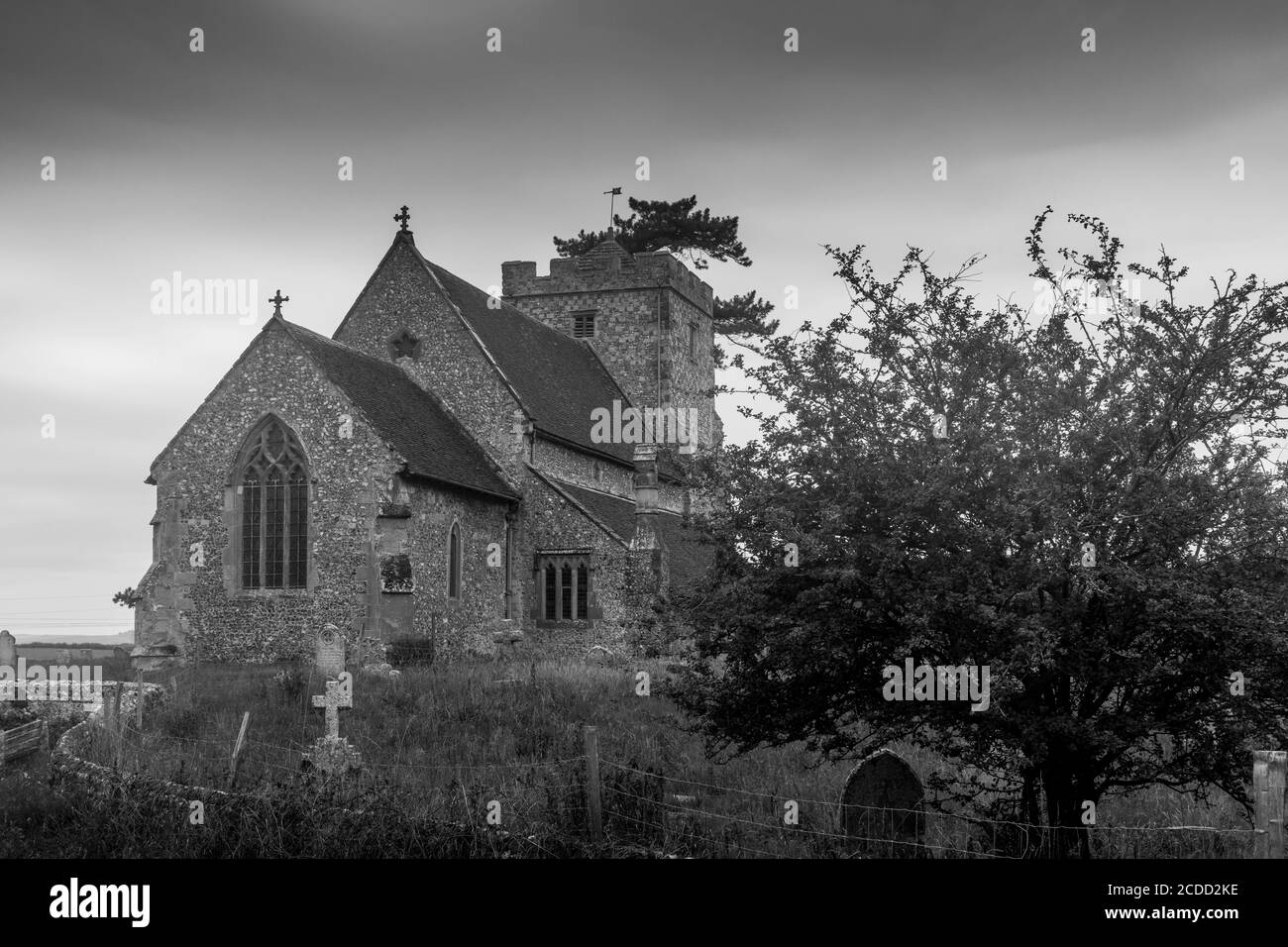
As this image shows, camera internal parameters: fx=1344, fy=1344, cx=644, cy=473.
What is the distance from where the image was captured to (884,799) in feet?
44.0

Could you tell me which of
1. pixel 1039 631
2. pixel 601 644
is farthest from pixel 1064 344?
pixel 601 644

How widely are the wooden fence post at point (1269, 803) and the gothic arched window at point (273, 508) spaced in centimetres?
2007

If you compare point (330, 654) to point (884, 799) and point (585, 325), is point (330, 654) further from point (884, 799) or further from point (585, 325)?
point (585, 325)

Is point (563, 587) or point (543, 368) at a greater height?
point (543, 368)

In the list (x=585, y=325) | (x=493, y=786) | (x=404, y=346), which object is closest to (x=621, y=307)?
(x=585, y=325)

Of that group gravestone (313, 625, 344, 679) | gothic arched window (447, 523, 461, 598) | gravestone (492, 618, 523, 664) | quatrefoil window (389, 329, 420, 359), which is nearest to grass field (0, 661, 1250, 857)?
gravestone (313, 625, 344, 679)

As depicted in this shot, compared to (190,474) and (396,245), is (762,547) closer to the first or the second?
(190,474)

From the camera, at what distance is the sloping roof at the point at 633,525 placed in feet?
105

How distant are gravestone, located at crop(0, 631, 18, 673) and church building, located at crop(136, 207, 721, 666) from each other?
3.45 meters

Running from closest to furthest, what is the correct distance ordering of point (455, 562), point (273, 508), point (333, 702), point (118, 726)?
point (333, 702) < point (118, 726) < point (273, 508) < point (455, 562)

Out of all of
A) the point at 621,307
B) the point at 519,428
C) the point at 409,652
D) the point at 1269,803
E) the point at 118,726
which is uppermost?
the point at 621,307

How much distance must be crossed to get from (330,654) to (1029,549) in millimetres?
10398

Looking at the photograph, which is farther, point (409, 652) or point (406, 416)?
point (406, 416)

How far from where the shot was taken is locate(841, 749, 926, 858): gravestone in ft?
43.2
